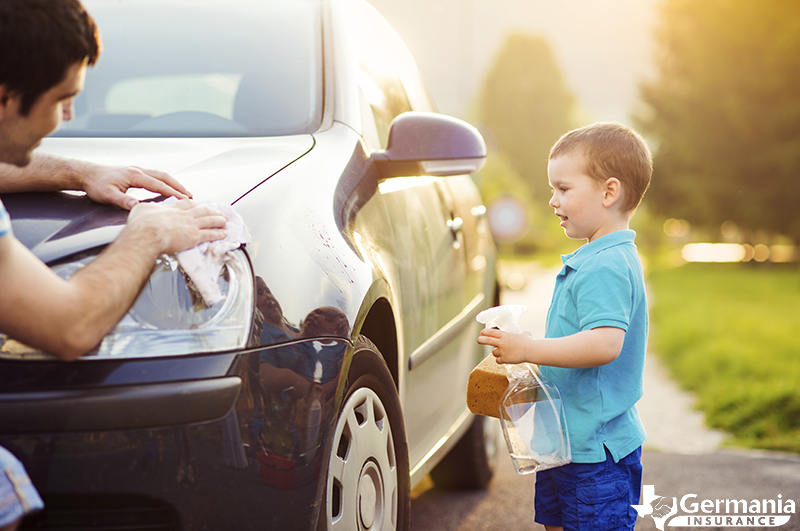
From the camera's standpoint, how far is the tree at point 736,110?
22.4 metres

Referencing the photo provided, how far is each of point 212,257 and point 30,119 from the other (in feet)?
1.34

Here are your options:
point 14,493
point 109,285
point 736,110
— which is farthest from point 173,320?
point 736,110

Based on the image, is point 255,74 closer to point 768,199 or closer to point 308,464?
point 308,464

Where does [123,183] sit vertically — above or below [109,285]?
above

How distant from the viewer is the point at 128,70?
295cm

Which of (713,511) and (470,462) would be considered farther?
(470,462)

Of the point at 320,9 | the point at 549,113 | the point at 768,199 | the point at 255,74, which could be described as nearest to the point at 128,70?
the point at 255,74

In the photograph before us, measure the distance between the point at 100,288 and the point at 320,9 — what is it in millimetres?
1712

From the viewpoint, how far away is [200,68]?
2.92 m

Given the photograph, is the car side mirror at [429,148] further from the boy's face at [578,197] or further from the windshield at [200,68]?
the boy's face at [578,197]

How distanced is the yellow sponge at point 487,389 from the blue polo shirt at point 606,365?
0.40ft

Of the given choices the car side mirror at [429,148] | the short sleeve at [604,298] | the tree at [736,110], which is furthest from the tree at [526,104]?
→ the short sleeve at [604,298]

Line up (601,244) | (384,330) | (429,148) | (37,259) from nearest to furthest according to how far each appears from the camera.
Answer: (37,259)
(601,244)
(384,330)
(429,148)

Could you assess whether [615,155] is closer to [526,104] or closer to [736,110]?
[736,110]
